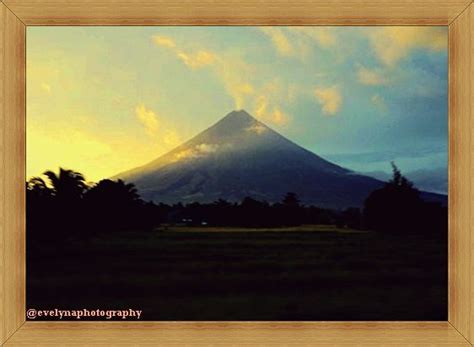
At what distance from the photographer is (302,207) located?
4.48 metres

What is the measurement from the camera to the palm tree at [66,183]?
4402 millimetres

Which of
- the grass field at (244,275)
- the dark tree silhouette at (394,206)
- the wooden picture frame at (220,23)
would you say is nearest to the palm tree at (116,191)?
the grass field at (244,275)

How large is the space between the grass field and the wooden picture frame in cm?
10

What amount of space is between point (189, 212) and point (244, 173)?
48 centimetres

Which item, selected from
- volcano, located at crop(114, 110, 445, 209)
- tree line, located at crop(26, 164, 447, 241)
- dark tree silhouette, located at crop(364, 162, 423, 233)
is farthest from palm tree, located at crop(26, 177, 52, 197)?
dark tree silhouette, located at crop(364, 162, 423, 233)

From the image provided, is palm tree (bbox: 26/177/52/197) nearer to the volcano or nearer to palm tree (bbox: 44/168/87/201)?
palm tree (bbox: 44/168/87/201)

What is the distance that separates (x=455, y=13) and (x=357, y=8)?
68cm

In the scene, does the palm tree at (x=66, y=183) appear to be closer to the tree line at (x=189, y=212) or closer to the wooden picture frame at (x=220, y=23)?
the tree line at (x=189, y=212)

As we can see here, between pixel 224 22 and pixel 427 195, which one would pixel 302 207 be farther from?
pixel 224 22

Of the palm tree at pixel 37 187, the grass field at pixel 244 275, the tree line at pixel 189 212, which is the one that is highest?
the palm tree at pixel 37 187

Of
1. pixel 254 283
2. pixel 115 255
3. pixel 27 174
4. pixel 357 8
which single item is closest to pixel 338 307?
pixel 254 283

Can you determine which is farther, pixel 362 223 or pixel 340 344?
pixel 362 223

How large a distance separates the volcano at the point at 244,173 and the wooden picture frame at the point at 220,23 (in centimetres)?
62

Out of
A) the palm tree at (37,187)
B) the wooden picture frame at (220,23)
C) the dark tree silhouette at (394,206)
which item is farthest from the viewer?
the dark tree silhouette at (394,206)
